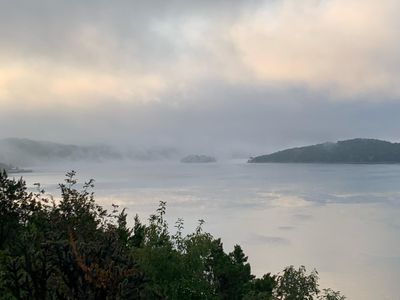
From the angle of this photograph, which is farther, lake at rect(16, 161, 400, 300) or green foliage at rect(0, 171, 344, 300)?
lake at rect(16, 161, 400, 300)

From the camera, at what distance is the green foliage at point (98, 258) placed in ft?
22.6

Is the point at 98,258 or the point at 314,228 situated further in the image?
the point at 314,228

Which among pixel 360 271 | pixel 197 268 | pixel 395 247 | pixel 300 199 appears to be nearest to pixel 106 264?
pixel 197 268

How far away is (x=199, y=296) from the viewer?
21578mm

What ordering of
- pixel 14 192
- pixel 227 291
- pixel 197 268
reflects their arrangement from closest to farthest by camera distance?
1. pixel 197 268
2. pixel 14 192
3. pixel 227 291

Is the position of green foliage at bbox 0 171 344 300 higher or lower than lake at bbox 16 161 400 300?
higher

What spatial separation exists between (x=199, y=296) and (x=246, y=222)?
94980mm

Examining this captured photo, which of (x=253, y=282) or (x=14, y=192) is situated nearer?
(x=14, y=192)

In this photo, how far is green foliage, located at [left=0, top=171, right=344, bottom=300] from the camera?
689cm

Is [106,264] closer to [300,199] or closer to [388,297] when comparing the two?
[388,297]

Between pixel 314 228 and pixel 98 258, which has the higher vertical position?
pixel 98 258

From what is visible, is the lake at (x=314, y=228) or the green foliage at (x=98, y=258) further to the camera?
the lake at (x=314, y=228)

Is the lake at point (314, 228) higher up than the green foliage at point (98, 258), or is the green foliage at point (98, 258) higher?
the green foliage at point (98, 258)

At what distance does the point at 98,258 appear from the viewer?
23.9 feet
